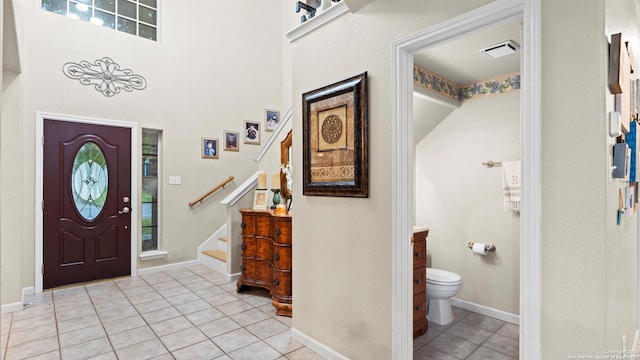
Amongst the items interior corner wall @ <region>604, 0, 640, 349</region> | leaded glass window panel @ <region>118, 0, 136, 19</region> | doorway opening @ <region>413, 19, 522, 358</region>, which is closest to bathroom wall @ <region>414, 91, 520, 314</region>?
doorway opening @ <region>413, 19, 522, 358</region>

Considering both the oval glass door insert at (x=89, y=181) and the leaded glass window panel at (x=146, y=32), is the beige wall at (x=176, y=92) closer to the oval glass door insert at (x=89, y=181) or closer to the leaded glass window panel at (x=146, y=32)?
the leaded glass window panel at (x=146, y=32)

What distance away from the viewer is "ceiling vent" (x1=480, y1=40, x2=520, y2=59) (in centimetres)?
228

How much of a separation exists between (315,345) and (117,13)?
4807mm

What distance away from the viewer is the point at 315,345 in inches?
93.7

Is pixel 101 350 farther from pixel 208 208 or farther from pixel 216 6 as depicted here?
pixel 216 6

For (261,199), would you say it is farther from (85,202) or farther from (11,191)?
(11,191)

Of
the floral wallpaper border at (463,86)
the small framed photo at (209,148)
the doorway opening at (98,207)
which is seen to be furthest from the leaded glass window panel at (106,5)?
the floral wallpaper border at (463,86)

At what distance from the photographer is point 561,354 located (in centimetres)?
131

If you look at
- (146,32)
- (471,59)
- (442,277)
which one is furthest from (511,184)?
(146,32)

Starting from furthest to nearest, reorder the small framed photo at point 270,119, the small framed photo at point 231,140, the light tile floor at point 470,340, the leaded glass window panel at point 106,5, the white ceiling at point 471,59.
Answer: the small framed photo at point 270,119 < the small framed photo at point 231,140 < the leaded glass window panel at point 106,5 < the light tile floor at point 470,340 < the white ceiling at point 471,59

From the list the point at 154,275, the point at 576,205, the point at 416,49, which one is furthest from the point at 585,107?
the point at 154,275

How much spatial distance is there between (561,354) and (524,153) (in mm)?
831

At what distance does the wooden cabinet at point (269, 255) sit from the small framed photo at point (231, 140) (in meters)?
2.00

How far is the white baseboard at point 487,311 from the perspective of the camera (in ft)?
9.38
